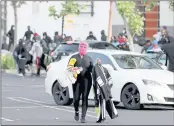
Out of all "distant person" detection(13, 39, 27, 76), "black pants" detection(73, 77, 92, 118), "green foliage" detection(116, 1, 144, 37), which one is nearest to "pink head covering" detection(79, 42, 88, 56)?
"black pants" detection(73, 77, 92, 118)

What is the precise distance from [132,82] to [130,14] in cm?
2200

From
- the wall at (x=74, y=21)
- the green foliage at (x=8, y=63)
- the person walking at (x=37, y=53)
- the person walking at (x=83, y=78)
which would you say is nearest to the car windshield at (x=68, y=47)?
the person walking at (x=37, y=53)

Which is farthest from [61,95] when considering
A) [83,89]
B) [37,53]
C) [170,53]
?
[37,53]

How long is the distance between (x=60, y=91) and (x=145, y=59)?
233cm

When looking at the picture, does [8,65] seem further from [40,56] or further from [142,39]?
[142,39]

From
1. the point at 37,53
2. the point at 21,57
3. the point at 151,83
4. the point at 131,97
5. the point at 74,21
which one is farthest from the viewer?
the point at 74,21

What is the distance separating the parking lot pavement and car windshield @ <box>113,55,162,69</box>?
1082 millimetres

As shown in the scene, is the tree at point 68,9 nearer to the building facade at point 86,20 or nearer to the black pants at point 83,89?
the building facade at point 86,20

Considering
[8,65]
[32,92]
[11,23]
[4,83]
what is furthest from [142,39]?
[32,92]

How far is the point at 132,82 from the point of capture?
18.0m

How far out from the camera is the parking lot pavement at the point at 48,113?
50.4 ft

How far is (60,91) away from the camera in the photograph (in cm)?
1927

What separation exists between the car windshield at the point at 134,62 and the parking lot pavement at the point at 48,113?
3.55ft

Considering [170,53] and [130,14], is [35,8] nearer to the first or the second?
[130,14]
